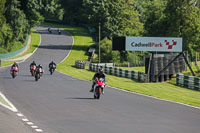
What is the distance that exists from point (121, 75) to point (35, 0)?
48.4 metres

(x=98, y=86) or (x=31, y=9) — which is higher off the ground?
(x=31, y=9)

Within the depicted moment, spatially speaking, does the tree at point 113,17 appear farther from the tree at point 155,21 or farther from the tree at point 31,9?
the tree at point 31,9

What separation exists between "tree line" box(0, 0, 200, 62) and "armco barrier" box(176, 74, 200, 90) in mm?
31032

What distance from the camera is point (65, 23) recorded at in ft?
465

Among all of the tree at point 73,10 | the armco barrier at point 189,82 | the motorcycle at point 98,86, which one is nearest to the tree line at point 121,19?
the tree at point 73,10

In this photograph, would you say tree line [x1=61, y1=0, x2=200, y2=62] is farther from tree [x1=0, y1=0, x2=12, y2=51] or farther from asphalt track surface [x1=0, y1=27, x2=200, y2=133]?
asphalt track surface [x1=0, y1=27, x2=200, y2=133]

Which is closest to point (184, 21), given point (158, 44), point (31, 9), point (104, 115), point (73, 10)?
point (158, 44)

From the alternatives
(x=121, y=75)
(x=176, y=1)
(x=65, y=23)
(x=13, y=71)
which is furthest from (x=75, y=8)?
(x=13, y=71)

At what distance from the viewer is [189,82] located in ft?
115

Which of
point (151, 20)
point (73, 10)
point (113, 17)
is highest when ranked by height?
point (73, 10)

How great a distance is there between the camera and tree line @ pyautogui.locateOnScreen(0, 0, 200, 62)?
68188 mm

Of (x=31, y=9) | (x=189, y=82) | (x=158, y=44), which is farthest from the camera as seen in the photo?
(x=31, y=9)

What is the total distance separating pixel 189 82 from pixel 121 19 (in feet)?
201

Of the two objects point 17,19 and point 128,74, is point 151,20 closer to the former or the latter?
point 17,19
